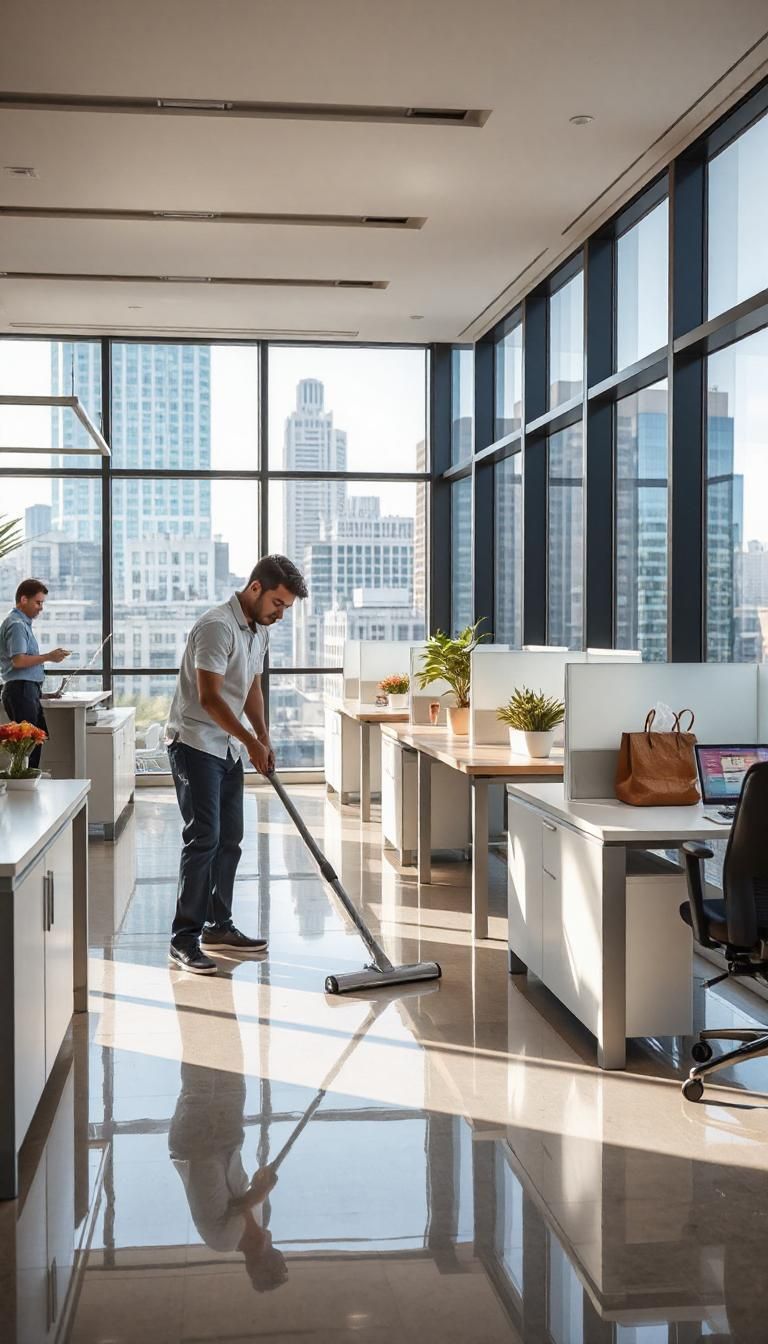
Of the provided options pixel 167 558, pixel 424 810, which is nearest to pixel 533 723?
pixel 424 810

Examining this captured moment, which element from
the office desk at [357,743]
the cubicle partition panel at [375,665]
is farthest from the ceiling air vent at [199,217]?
the cubicle partition panel at [375,665]

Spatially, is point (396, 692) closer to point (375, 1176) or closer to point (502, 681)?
point (502, 681)

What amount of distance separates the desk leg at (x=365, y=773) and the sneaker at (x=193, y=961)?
338cm

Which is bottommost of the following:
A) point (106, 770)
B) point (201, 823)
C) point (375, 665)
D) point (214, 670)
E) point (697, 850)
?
point (106, 770)

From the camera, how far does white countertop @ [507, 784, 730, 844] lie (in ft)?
11.9

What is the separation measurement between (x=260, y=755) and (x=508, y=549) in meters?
4.53

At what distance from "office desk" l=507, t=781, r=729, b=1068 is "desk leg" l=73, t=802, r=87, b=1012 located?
5.14ft

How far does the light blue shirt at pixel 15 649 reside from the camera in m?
7.36

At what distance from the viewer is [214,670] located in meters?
4.57

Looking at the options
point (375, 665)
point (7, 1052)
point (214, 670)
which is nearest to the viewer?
point (7, 1052)

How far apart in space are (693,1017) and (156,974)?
1952mm

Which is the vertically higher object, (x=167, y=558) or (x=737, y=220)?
(x=737, y=220)

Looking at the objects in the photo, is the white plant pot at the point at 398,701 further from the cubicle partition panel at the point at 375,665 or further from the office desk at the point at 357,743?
the cubicle partition panel at the point at 375,665

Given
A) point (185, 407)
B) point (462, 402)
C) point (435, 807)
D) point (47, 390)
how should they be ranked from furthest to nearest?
point (185, 407) → point (462, 402) → point (47, 390) → point (435, 807)
